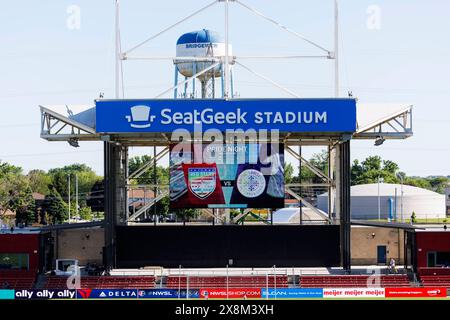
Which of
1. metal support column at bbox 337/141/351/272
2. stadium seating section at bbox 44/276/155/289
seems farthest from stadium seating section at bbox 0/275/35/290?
metal support column at bbox 337/141/351/272

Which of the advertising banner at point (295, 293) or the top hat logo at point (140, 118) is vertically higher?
the top hat logo at point (140, 118)

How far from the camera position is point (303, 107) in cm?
4984

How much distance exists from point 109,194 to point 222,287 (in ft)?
27.0

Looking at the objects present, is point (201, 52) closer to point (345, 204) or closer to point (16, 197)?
point (345, 204)

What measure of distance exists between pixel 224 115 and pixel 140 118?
4.52 m

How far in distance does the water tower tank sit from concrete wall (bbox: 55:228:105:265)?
13.1m

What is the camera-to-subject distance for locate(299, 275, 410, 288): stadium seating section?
163 feet

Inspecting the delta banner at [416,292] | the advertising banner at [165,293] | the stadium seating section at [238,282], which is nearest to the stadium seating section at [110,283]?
the stadium seating section at [238,282]

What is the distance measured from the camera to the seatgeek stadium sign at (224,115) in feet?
163

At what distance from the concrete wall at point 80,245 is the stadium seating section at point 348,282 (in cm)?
1297

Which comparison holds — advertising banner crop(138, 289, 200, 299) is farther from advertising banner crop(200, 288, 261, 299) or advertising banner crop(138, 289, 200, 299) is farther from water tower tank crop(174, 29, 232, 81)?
water tower tank crop(174, 29, 232, 81)

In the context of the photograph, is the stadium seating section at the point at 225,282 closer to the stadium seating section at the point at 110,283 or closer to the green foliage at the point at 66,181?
the stadium seating section at the point at 110,283
